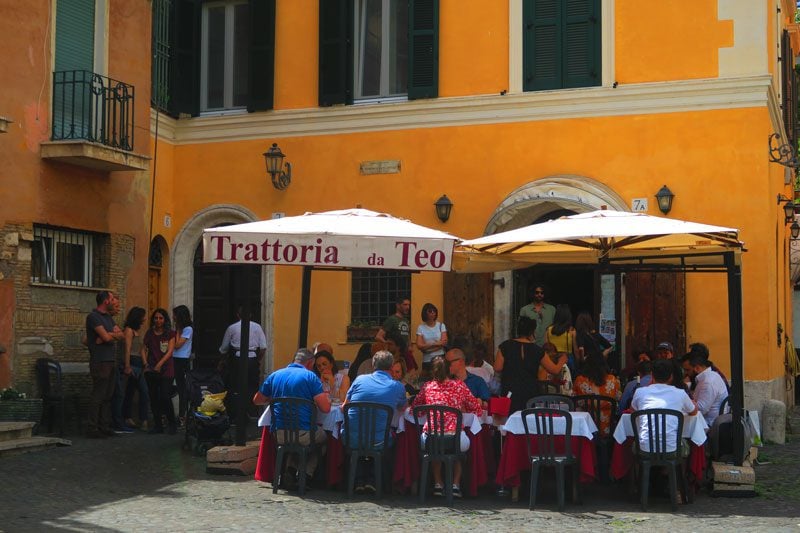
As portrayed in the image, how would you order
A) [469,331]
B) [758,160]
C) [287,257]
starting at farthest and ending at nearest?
1. [469,331]
2. [758,160]
3. [287,257]

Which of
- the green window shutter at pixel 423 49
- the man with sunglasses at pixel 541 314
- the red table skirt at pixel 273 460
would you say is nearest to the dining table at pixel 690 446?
the red table skirt at pixel 273 460

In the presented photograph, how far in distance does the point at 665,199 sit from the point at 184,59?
7345 mm

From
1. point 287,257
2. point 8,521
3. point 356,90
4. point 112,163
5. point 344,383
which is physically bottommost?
point 8,521

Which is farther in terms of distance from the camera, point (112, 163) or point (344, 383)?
point (112, 163)

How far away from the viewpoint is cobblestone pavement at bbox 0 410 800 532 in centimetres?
856

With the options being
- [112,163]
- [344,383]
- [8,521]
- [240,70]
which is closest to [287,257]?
[344,383]

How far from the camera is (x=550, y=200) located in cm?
1516

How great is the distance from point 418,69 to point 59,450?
276 inches

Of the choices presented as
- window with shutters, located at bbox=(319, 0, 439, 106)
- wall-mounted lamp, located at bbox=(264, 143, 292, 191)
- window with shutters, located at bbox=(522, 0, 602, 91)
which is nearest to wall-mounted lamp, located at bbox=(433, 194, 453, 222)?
window with shutters, located at bbox=(319, 0, 439, 106)

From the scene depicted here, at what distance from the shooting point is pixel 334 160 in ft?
53.9

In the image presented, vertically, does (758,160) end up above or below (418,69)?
below

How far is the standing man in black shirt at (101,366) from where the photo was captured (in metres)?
13.2

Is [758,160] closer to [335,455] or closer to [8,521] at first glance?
[335,455]

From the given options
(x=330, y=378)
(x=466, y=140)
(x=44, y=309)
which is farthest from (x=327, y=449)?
(x=466, y=140)
